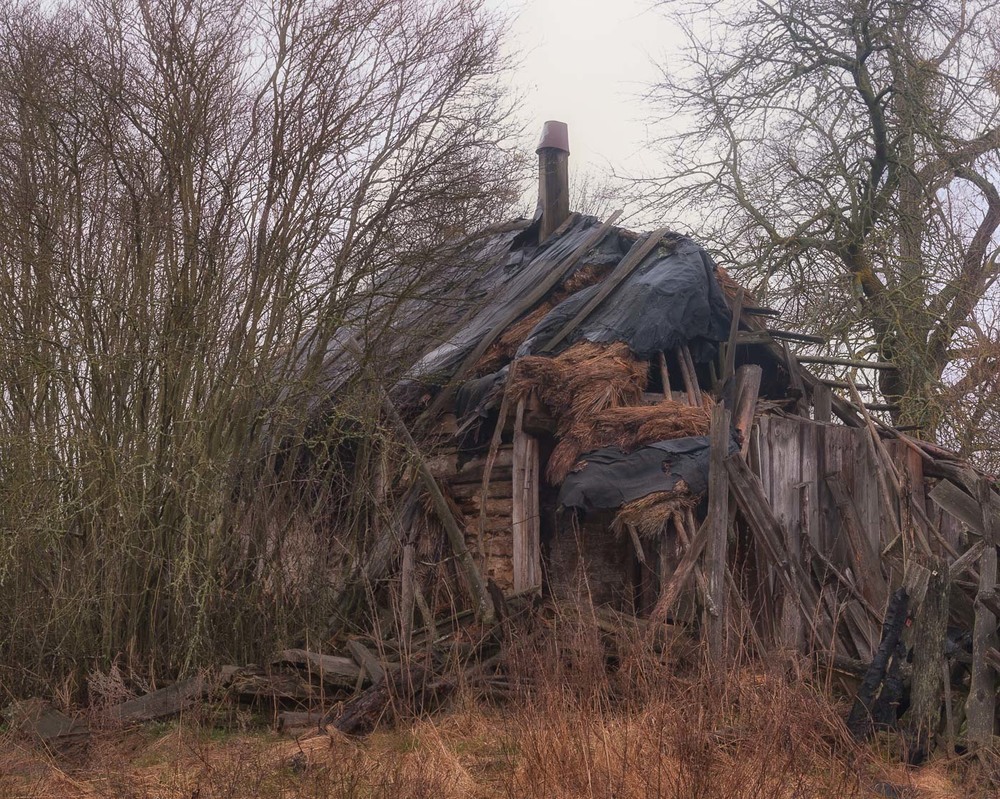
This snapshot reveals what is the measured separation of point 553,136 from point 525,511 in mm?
5520

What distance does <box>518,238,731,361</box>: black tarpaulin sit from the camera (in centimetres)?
954

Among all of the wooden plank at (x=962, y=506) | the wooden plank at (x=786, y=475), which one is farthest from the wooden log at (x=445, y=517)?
the wooden plank at (x=962, y=506)

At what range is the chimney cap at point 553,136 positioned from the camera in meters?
13.0

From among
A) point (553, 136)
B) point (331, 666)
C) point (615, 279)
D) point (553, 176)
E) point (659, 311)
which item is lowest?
point (331, 666)

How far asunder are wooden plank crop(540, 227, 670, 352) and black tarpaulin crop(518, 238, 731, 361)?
4cm

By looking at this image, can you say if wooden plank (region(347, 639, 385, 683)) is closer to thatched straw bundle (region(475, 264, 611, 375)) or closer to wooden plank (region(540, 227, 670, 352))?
wooden plank (region(540, 227, 670, 352))

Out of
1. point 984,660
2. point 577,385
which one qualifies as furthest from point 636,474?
point 984,660

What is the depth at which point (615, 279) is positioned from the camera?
10.5 m

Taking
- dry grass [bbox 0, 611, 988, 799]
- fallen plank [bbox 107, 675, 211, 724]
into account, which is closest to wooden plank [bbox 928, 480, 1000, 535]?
dry grass [bbox 0, 611, 988, 799]

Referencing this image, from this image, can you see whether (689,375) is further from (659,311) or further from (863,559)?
(863,559)

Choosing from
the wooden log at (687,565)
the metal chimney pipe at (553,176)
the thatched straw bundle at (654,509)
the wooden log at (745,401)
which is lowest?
the wooden log at (687,565)

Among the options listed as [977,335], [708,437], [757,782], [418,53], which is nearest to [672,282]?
[708,437]

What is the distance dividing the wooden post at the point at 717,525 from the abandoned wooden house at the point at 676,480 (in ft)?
Answer: 0.05

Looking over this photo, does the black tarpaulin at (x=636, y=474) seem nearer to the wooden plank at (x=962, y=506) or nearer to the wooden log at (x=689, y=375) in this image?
the wooden log at (x=689, y=375)
